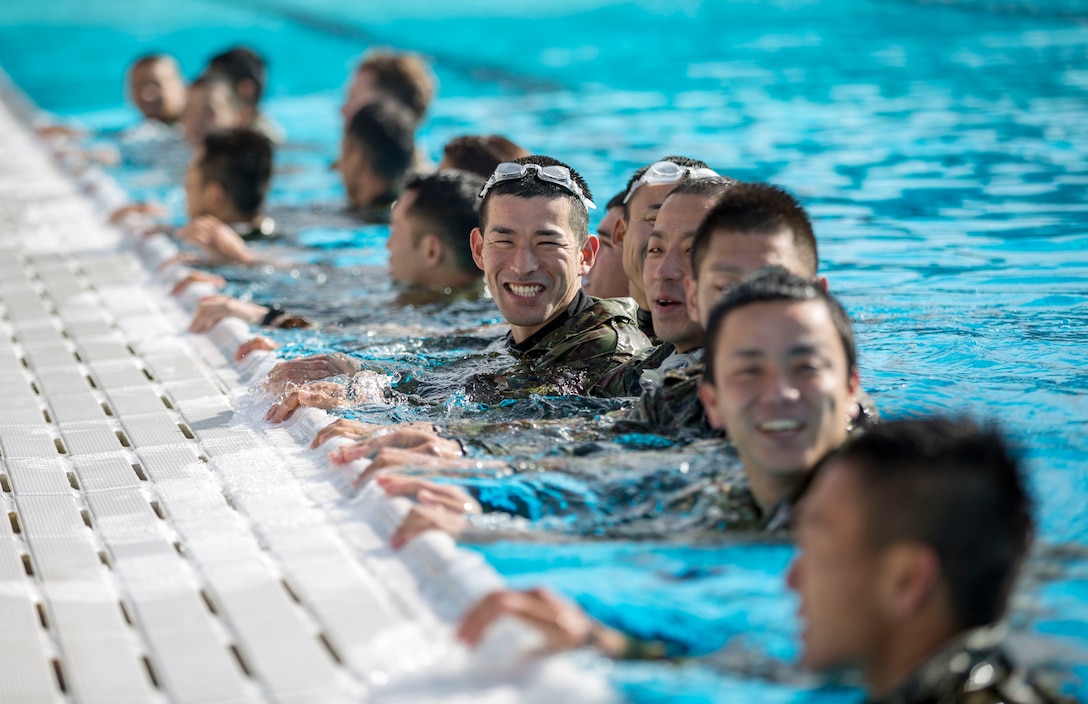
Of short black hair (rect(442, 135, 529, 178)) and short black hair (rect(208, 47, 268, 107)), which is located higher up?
short black hair (rect(208, 47, 268, 107))

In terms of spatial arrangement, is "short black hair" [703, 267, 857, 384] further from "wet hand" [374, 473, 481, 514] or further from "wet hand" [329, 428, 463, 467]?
"wet hand" [329, 428, 463, 467]

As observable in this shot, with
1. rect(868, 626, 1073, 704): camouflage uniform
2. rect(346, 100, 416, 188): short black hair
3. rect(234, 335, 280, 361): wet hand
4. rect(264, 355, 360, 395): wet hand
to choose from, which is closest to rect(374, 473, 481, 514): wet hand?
rect(264, 355, 360, 395): wet hand

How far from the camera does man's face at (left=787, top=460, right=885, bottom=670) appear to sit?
8.13 feet

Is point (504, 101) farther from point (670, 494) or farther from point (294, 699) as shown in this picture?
point (294, 699)

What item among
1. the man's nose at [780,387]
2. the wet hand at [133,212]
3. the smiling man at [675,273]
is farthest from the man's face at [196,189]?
the man's nose at [780,387]

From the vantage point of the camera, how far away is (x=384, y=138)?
356 inches

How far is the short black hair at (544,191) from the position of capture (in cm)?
503

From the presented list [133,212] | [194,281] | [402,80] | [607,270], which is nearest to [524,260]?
[607,270]

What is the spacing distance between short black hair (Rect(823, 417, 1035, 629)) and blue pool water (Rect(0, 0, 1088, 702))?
Result: 383 millimetres

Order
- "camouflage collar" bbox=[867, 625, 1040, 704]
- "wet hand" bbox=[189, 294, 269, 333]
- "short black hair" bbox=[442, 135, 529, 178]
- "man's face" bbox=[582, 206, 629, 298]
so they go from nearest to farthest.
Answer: "camouflage collar" bbox=[867, 625, 1040, 704]
"man's face" bbox=[582, 206, 629, 298]
"wet hand" bbox=[189, 294, 269, 333]
"short black hair" bbox=[442, 135, 529, 178]

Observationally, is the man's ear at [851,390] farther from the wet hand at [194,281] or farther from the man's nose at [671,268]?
the wet hand at [194,281]

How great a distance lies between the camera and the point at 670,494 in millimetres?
3723

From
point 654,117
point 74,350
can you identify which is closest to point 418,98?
point 654,117

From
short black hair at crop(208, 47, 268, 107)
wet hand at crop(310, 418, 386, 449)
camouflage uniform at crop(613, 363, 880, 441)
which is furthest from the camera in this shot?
short black hair at crop(208, 47, 268, 107)
